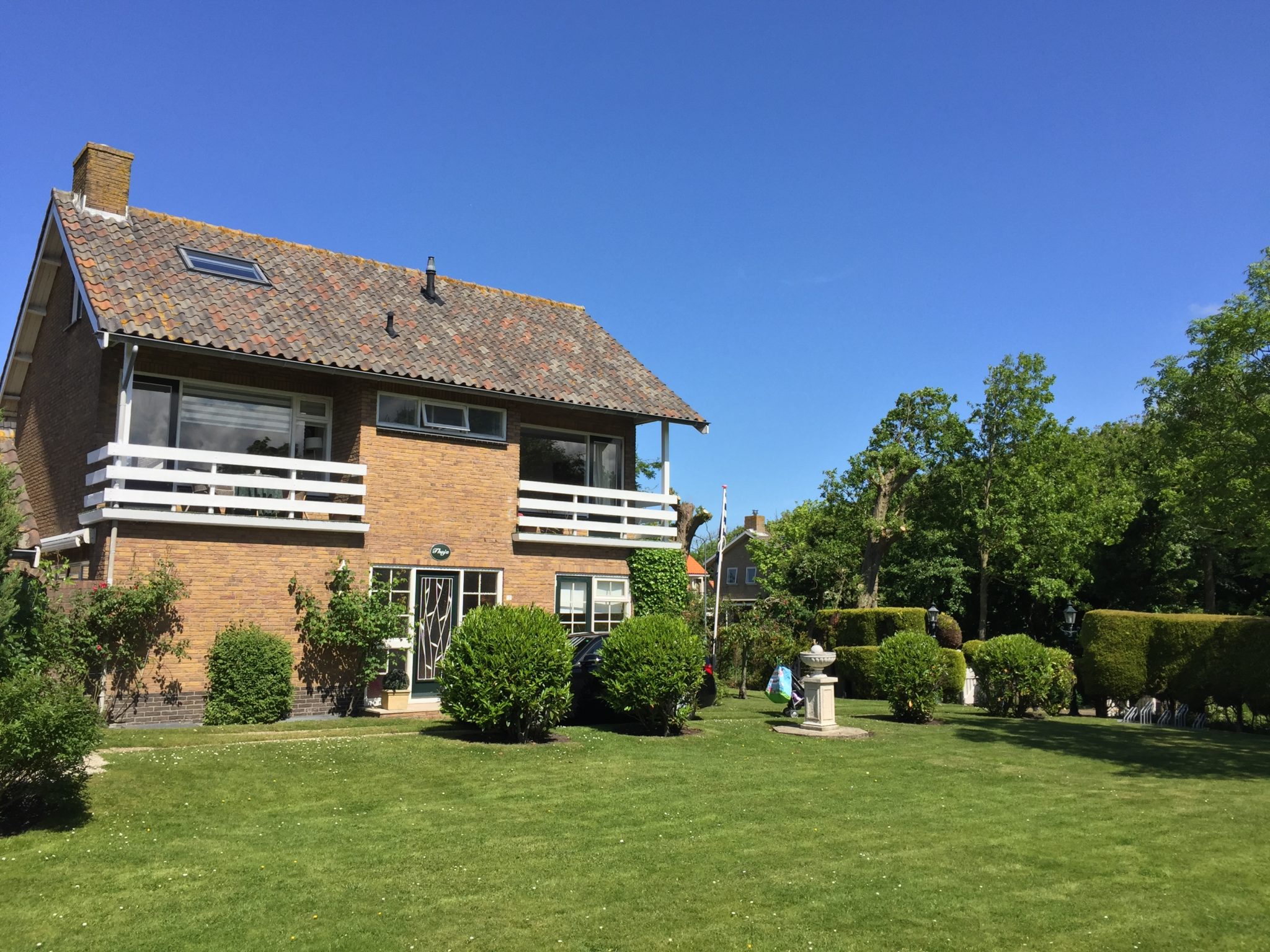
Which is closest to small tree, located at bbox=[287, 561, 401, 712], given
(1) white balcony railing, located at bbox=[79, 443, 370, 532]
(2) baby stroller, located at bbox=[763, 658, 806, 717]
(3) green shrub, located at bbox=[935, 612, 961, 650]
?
(1) white balcony railing, located at bbox=[79, 443, 370, 532]

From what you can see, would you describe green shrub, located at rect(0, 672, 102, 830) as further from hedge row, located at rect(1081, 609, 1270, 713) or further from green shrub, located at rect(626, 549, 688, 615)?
hedge row, located at rect(1081, 609, 1270, 713)

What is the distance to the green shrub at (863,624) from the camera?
29750 mm

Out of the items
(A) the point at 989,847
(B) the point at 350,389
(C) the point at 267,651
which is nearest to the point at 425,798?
(A) the point at 989,847

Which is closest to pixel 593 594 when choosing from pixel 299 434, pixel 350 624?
pixel 350 624

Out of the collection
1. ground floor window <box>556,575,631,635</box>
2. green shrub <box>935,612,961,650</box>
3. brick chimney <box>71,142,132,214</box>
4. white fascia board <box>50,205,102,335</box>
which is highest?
brick chimney <box>71,142,132,214</box>

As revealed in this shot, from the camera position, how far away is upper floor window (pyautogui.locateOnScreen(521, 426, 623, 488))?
2166 centimetres

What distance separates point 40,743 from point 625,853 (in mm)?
5168

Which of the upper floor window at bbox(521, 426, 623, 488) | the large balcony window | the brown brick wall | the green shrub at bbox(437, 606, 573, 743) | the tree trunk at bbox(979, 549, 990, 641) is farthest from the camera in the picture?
the tree trunk at bbox(979, 549, 990, 641)

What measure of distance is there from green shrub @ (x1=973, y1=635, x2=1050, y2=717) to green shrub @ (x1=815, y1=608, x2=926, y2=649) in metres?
6.87

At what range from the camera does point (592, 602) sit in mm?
20641

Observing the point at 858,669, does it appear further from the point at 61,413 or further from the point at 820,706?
the point at 61,413

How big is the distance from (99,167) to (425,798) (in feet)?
48.8

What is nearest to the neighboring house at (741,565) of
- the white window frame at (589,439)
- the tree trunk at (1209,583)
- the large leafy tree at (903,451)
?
the large leafy tree at (903,451)

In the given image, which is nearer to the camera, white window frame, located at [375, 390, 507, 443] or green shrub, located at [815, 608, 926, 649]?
white window frame, located at [375, 390, 507, 443]
